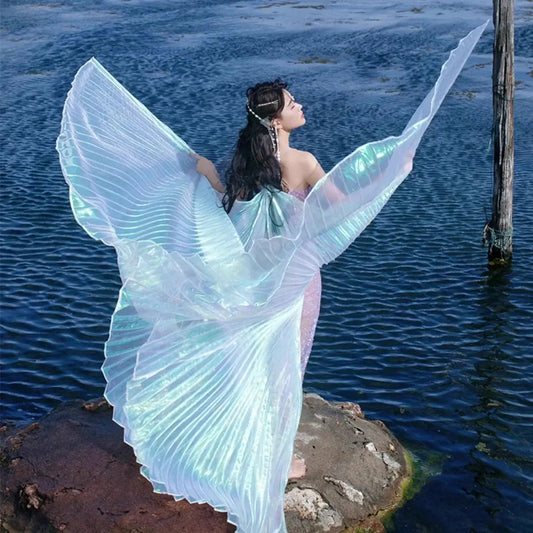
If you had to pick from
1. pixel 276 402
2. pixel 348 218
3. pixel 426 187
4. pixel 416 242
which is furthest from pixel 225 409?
pixel 426 187

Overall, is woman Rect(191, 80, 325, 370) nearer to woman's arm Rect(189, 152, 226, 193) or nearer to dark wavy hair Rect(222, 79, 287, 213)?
dark wavy hair Rect(222, 79, 287, 213)

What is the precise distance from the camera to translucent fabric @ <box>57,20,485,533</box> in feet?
18.4

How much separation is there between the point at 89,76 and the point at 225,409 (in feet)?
8.80

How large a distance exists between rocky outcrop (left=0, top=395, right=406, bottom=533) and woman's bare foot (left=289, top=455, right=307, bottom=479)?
1.8 inches

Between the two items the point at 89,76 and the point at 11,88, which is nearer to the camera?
the point at 89,76

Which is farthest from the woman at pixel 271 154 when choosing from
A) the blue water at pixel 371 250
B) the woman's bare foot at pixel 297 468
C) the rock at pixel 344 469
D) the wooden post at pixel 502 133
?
the wooden post at pixel 502 133

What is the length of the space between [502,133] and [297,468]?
5880 millimetres

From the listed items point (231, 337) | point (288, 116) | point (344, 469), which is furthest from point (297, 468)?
point (288, 116)

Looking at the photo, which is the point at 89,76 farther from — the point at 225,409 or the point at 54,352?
the point at 54,352

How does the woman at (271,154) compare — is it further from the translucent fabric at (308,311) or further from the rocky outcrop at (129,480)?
the rocky outcrop at (129,480)

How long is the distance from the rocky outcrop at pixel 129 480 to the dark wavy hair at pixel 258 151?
2.00m

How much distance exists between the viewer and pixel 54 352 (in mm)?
9367

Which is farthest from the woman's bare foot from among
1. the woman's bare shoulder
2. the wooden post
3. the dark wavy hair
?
the wooden post

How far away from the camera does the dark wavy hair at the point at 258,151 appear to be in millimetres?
6137
